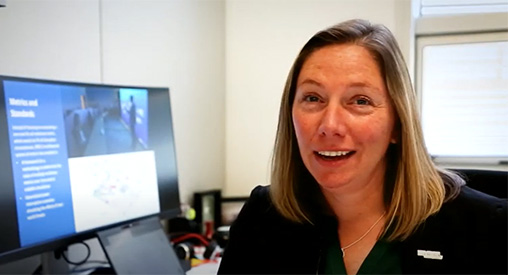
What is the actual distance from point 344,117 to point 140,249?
0.89 meters

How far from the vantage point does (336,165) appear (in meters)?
1.18

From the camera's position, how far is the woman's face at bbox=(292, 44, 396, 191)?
1151 millimetres

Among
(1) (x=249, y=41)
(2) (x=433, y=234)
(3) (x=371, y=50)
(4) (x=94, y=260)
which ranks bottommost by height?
(4) (x=94, y=260)

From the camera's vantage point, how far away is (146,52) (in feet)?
7.13

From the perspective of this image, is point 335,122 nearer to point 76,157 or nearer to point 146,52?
point 76,157

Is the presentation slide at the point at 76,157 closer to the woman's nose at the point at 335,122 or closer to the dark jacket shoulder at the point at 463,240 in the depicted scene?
the woman's nose at the point at 335,122

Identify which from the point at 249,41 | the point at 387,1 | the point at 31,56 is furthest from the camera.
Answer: the point at 249,41

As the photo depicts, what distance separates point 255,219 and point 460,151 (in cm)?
163

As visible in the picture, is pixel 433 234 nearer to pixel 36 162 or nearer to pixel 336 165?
pixel 336 165

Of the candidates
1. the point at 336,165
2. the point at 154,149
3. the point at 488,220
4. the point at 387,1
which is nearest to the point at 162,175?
the point at 154,149

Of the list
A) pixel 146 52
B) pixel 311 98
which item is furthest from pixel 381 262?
pixel 146 52

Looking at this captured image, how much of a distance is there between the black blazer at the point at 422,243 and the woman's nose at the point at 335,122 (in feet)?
0.94

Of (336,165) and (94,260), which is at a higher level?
(336,165)

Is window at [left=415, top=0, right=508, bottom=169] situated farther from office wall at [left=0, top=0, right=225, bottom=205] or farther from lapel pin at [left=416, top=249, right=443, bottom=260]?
lapel pin at [left=416, top=249, right=443, bottom=260]
